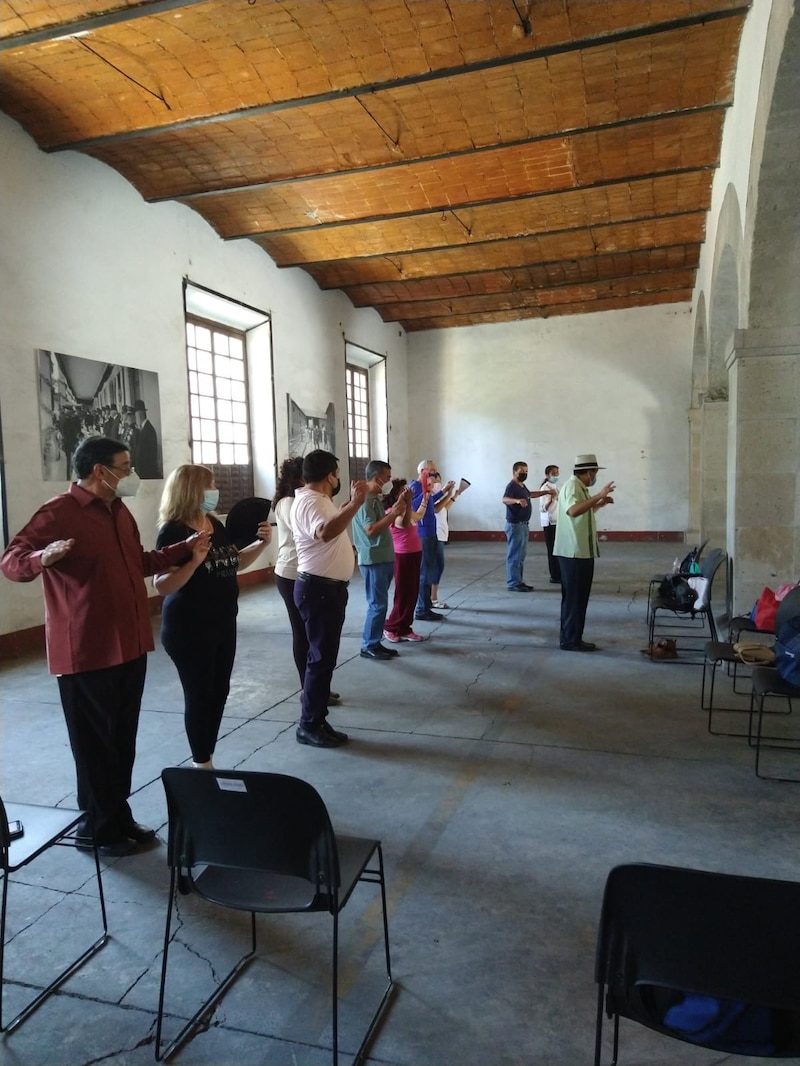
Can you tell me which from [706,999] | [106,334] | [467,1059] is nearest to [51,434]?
[106,334]

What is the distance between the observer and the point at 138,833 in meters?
3.05

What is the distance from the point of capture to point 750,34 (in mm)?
5191

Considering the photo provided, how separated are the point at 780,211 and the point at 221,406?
7.05 metres

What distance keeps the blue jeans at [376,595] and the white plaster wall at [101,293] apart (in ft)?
10.3

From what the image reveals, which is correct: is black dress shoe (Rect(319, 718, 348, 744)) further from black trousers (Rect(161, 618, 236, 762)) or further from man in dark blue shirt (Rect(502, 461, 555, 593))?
man in dark blue shirt (Rect(502, 461, 555, 593))

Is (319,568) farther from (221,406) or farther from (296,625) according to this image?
(221,406)

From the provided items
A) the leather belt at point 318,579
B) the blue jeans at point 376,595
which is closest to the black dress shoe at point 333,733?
the leather belt at point 318,579

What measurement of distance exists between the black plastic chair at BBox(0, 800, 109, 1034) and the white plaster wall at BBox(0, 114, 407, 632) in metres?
4.60

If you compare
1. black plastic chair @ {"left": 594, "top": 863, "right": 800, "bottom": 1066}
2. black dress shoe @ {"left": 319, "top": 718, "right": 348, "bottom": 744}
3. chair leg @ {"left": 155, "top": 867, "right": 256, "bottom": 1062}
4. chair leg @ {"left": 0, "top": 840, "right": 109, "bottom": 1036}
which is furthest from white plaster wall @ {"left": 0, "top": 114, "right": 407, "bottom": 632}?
black plastic chair @ {"left": 594, "top": 863, "right": 800, "bottom": 1066}

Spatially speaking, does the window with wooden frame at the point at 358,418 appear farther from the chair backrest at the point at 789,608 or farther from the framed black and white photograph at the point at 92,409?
the chair backrest at the point at 789,608

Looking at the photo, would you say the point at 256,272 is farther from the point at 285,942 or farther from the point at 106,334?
the point at 285,942

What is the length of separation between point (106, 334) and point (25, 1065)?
6.82m

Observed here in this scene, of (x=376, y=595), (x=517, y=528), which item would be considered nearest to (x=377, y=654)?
(x=376, y=595)

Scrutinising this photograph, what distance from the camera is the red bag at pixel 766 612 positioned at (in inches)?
185
